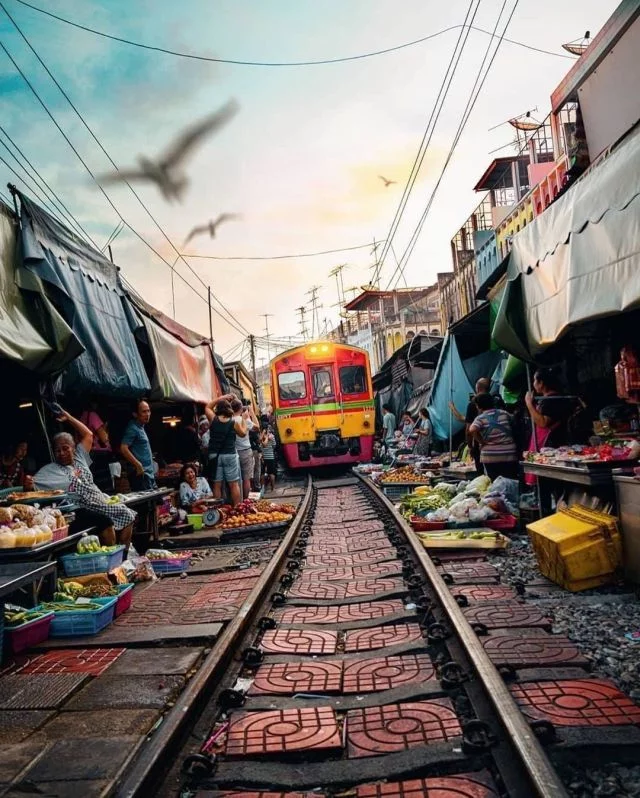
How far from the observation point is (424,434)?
50.1 ft

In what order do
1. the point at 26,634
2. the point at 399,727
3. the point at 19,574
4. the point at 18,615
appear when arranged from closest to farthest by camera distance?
the point at 399,727 → the point at 19,574 → the point at 26,634 → the point at 18,615

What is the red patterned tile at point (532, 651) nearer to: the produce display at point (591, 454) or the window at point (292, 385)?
the produce display at point (591, 454)

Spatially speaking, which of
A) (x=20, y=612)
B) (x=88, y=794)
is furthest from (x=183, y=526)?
(x=88, y=794)

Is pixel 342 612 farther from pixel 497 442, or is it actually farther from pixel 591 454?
pixel 497 442

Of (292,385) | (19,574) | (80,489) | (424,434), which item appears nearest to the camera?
(19,574)

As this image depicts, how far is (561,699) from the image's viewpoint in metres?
2.94

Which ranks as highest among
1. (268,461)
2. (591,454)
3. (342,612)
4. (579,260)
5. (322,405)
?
(579,260)

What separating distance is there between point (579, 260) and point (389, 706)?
155 inches

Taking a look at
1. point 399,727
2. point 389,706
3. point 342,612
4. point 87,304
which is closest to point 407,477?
point 87,304

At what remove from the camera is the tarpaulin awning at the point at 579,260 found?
462cm

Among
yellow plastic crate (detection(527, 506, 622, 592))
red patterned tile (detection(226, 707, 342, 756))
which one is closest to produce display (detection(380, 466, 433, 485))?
yellow plastic crate (detection(527, 506, 622, 592))

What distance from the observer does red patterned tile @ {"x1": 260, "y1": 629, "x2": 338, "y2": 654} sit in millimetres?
3936

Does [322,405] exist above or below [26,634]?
above

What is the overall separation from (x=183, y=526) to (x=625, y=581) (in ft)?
20.6
